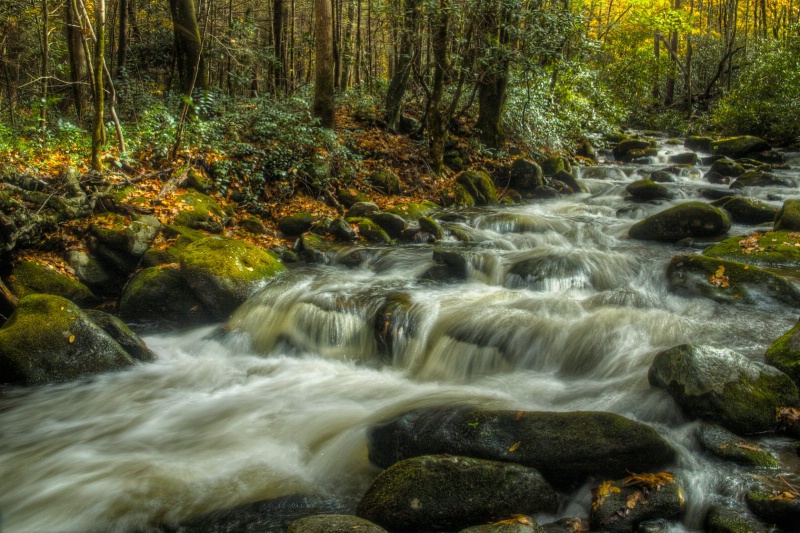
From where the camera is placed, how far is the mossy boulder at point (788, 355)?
4.74 meters

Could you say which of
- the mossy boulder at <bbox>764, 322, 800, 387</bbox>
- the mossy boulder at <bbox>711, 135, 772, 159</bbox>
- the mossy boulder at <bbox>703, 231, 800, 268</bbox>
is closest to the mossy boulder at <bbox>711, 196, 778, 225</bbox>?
the mossy boulder at <bbox>703, 231, 800, 268</bbox>

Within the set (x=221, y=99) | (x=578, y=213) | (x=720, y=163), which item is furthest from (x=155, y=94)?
(x=720, y=163)

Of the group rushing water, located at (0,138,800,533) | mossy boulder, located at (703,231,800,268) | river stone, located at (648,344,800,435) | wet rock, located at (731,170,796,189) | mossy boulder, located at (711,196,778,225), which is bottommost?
rushing water, located at (0,138,800,533)

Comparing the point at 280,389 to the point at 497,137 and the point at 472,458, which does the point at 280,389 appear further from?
the point at 497,137

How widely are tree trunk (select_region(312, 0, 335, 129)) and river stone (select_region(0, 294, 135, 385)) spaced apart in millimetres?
7367

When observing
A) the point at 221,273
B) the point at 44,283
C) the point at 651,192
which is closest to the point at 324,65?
the point at 221,273

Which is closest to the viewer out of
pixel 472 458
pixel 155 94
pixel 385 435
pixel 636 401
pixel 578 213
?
pixel 472 458

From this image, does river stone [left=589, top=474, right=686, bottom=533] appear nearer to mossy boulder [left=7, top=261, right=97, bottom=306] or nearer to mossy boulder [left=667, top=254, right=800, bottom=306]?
mossy boulder [left=667, top=254, right=800, bottom=306]

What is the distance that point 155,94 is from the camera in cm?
1503

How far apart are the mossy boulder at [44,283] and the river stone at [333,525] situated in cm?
562

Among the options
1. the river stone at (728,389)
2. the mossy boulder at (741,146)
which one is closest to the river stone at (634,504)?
the river stone at (728,389)

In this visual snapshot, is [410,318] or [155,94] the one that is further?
[155,94]

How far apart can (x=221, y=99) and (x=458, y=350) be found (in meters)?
9.97

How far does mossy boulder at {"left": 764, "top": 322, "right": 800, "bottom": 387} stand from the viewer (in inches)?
187
